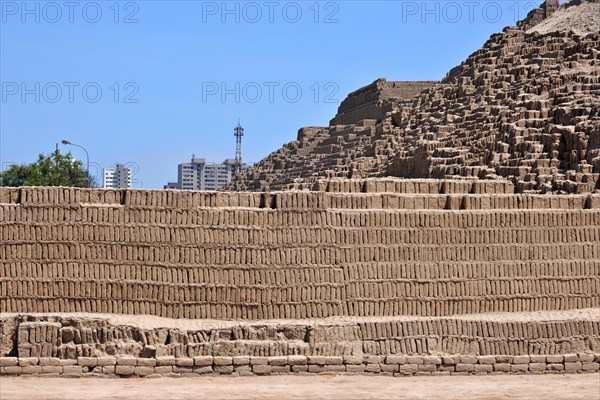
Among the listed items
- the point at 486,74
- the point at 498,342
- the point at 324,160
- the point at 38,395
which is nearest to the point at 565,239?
the point at 498,342

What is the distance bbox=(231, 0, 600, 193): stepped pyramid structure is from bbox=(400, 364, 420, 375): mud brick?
28.7ft

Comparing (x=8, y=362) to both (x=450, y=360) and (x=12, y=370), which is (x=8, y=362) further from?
(x=450, y=360)

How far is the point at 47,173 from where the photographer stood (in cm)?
4250

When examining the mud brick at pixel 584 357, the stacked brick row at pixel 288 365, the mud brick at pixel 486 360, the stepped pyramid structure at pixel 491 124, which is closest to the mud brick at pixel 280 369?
the stacked brick row at pixel 288 365

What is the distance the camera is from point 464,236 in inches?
691

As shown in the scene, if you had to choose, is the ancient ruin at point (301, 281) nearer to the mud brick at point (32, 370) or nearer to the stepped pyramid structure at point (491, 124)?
the mud brick at point (32, 370)

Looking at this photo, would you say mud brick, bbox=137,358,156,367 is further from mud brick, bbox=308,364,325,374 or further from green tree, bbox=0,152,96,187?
green tree, bbox=0,152,96,187

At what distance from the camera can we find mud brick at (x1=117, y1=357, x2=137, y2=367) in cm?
1545

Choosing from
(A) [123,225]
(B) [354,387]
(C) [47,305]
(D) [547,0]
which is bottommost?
(B) [354,387]

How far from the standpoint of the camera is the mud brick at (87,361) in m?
15.5

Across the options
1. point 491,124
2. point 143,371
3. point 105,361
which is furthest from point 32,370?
point 491,124

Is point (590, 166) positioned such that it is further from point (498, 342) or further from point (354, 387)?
point (354, 387)

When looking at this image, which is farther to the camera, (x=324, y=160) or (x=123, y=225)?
(x=324, y=160)

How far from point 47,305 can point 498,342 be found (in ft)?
20.6
